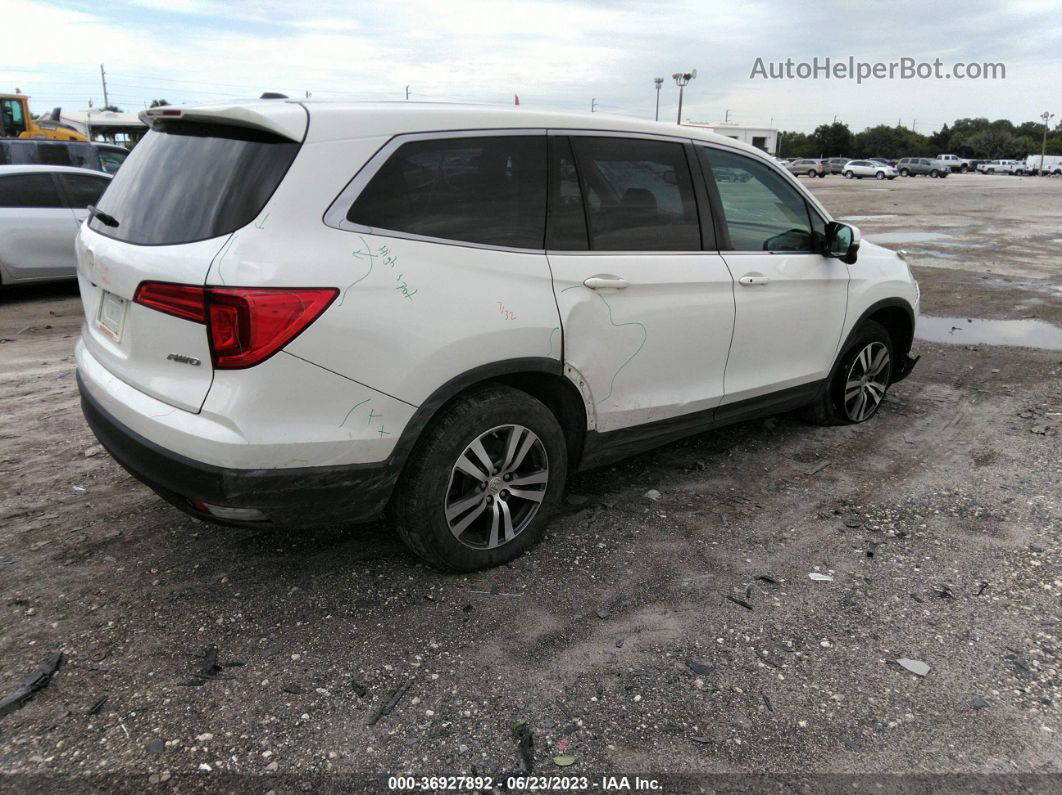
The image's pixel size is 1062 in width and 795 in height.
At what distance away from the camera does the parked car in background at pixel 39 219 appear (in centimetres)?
880

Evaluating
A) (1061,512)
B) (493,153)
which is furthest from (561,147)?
(1061,512)

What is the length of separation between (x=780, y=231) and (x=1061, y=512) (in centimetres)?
209

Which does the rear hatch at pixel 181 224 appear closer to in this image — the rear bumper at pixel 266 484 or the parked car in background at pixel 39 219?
the rear bumper at pixel 266 484

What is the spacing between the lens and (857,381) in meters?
5.27

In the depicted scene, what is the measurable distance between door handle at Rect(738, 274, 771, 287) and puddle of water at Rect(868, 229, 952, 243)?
13001mm

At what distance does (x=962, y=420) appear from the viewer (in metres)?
5.57

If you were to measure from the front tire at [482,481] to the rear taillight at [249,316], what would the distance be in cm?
71

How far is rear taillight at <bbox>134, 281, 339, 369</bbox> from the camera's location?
2.55m

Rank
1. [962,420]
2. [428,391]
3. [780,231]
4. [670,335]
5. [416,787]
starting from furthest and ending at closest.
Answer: [962,420]
[780,231]
[670,335]
[428,391]
[416,787]

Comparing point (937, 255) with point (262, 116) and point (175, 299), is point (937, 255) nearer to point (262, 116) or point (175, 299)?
point (262, 116)

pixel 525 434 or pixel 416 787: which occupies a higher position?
pixel 525 434

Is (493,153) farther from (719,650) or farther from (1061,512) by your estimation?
(1061,512)

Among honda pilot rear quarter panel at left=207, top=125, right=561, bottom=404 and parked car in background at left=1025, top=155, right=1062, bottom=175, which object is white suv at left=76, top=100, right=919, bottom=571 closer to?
honda pilot rear quarter panel at left=207, top=125, right=561, bottom=404

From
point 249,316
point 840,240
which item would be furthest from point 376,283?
point 840,240
